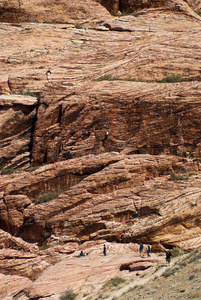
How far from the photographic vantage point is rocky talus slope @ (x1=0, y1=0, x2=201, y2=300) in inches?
831

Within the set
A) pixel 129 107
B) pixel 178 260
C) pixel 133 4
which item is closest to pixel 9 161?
pixel 129 107

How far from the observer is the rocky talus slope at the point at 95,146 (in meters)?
21.1

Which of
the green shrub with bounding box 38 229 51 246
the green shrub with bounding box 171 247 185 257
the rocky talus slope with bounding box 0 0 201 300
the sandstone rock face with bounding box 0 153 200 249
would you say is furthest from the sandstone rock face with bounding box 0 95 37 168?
the green shrub with bounding box 171 247 185 257

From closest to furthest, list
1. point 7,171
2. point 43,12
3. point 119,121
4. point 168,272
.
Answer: point 168,272
point 119,121
point 7,171
point 43,12

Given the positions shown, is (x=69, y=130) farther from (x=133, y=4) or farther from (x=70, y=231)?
(x=133, y=4)

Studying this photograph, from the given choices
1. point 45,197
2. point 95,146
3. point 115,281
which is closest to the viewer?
point 115,281

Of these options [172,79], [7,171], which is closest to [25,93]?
[7,171]

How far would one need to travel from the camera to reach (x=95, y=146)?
27.3 metres

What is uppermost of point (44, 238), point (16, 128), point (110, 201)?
point (16, 128)

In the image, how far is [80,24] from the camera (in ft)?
127

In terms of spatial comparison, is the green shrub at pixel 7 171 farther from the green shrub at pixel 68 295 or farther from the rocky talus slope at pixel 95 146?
the green shrub at pixel 68 295

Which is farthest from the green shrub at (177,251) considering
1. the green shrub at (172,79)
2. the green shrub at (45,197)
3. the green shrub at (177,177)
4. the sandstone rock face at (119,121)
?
the green shrub at (172,79)

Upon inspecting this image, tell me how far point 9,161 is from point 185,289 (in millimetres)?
17602

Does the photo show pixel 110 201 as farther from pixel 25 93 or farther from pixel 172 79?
pixel 25 93
